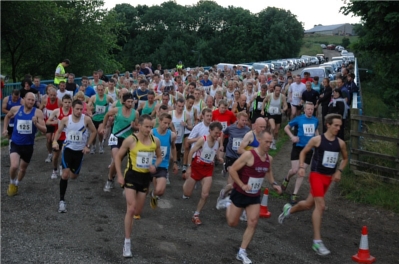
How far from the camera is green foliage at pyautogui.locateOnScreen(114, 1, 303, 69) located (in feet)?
258

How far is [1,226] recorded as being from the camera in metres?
7.58

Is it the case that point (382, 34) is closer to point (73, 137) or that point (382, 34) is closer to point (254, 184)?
point (254, 184)

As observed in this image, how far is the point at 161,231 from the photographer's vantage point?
7801 millimetres

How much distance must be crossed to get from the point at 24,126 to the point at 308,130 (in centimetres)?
520

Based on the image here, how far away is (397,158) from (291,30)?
75743 mm

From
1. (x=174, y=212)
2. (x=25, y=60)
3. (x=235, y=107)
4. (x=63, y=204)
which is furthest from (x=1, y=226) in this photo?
(x=25, y=60)

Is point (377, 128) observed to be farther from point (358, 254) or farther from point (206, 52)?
point (206, 52)

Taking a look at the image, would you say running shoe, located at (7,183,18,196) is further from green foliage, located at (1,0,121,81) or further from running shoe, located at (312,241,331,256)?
green foliage, located at (1,0,121,81)

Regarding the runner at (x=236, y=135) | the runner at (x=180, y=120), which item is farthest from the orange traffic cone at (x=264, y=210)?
the runner at (x=180, y=120)

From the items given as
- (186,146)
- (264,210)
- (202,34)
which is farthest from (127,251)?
(202,34)

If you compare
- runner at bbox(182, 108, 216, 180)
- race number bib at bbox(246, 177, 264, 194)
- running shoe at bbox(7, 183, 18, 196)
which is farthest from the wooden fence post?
running shoe at bbox(7, 183, 18, 196)

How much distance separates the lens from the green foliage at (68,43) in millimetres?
31875

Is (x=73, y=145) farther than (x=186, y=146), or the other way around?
(x=186, y=146)

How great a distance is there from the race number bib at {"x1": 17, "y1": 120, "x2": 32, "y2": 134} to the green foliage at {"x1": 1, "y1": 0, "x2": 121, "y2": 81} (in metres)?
22.4
